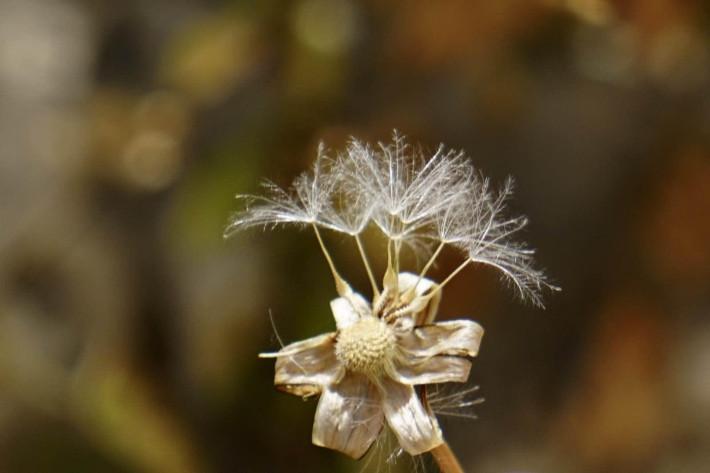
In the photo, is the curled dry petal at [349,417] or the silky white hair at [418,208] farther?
the silky white hair at [418,208]

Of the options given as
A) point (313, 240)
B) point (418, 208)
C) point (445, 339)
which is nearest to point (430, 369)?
point (445, 339)

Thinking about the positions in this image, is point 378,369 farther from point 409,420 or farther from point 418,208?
point 418,208

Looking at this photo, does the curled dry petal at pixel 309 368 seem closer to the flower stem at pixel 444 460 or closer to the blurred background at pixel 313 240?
the flower stem at pixel 444 460

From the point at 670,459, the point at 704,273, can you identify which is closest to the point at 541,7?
the point at 704,273

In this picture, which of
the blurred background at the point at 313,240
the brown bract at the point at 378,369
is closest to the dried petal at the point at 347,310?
the brown bract at the point at 378,369

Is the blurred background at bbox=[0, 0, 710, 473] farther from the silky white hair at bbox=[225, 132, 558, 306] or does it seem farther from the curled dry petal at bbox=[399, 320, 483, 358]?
the curled dry petal at bbox=[399, 320, 483, 358]

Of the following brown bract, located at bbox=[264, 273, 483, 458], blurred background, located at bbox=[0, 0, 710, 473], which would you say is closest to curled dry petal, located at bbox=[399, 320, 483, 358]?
brown bract, located at bbox=[264, 273, 483, 458]
